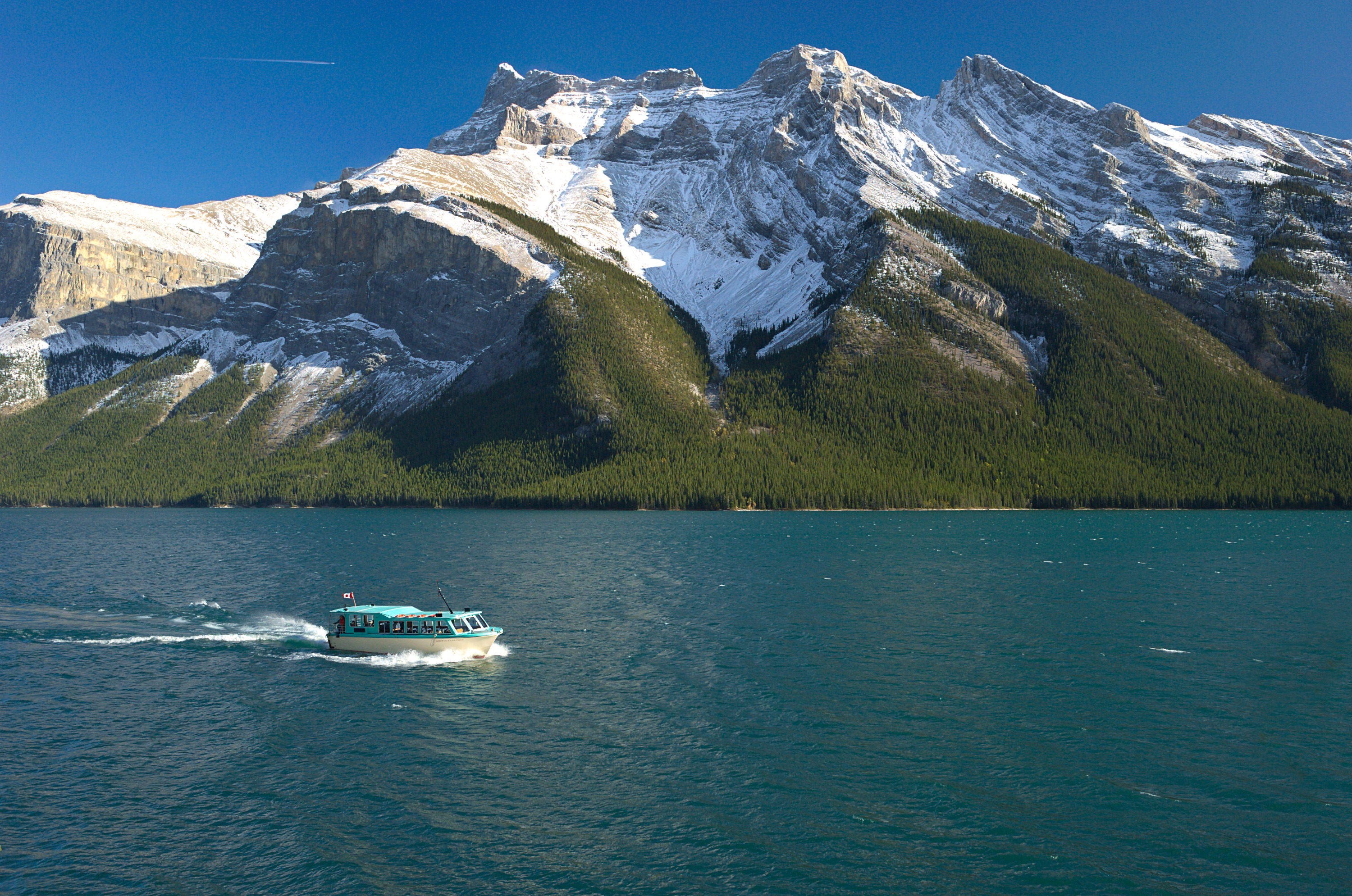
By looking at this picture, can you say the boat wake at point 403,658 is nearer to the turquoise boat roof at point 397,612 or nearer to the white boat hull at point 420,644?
the white boat hull at point 420,644

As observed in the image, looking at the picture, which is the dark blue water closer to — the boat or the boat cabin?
the boat

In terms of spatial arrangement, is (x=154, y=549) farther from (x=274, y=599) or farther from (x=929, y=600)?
(x=929, y=600)

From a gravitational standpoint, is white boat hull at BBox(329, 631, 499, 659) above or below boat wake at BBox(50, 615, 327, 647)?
above

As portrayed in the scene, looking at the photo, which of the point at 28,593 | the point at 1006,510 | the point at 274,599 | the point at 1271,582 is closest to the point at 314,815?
the point at 274,599

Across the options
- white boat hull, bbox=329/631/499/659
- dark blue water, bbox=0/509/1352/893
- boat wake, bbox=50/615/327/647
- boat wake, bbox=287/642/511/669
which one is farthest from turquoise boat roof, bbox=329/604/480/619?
boat wake, bbox=50/615/327/647

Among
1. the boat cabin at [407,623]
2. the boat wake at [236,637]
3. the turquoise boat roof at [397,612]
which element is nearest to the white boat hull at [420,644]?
→ the boat cabin at [407,623]

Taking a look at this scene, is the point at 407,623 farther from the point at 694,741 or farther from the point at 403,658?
the point at 694,741

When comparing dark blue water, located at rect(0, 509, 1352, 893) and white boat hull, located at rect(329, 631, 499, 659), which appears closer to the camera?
dark blue water, located at rect(0, 509, 1352, 893)

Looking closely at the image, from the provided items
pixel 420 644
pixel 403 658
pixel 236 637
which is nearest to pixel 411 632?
pixel 420 644
